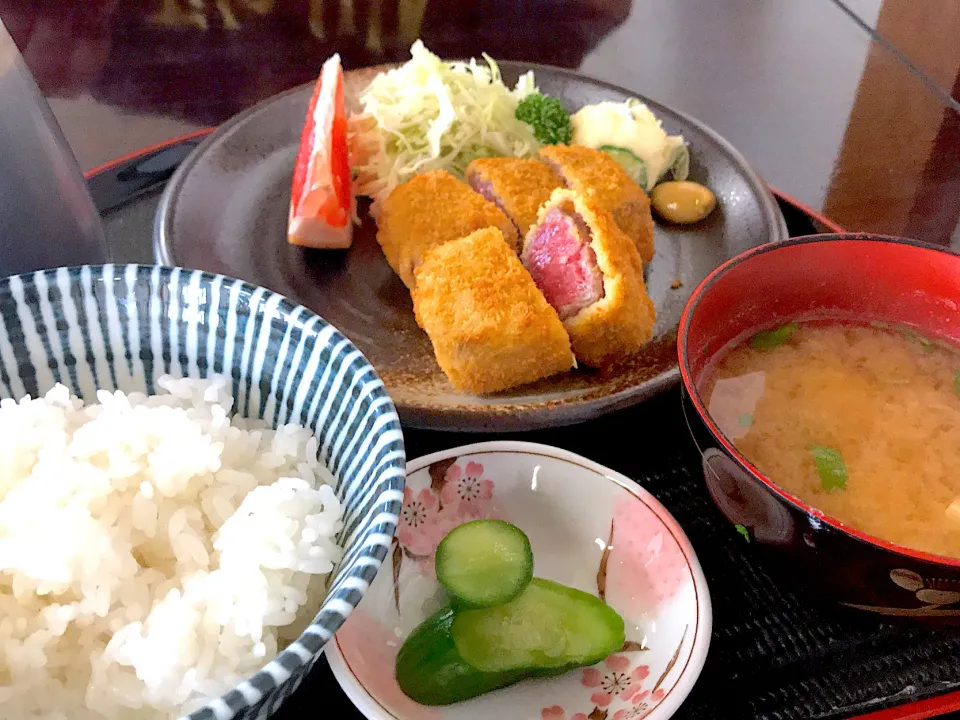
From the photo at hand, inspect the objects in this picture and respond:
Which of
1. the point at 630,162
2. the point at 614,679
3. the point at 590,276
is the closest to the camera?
the point at 614,679

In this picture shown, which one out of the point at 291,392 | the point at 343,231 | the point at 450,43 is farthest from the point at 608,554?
the point at 450,43

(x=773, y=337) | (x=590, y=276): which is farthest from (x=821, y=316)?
(x=590, y=276)

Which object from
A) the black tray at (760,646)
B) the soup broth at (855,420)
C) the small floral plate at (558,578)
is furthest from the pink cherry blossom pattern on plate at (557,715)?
the soup broth at (855,420)

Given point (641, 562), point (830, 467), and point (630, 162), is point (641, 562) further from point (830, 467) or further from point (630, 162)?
point (630, 162)

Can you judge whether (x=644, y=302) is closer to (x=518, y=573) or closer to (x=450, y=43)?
(x=518, y=573)

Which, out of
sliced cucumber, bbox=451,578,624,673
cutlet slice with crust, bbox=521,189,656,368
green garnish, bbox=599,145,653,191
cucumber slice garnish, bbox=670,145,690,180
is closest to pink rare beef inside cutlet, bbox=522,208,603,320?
cutlet slice with crust, bbox=521,189,656,368

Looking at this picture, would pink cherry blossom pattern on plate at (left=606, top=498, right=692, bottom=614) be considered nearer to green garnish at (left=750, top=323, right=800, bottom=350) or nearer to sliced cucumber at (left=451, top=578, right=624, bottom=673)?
sliced cucumber at (left=451, top=578, right=624, bottom=673)
